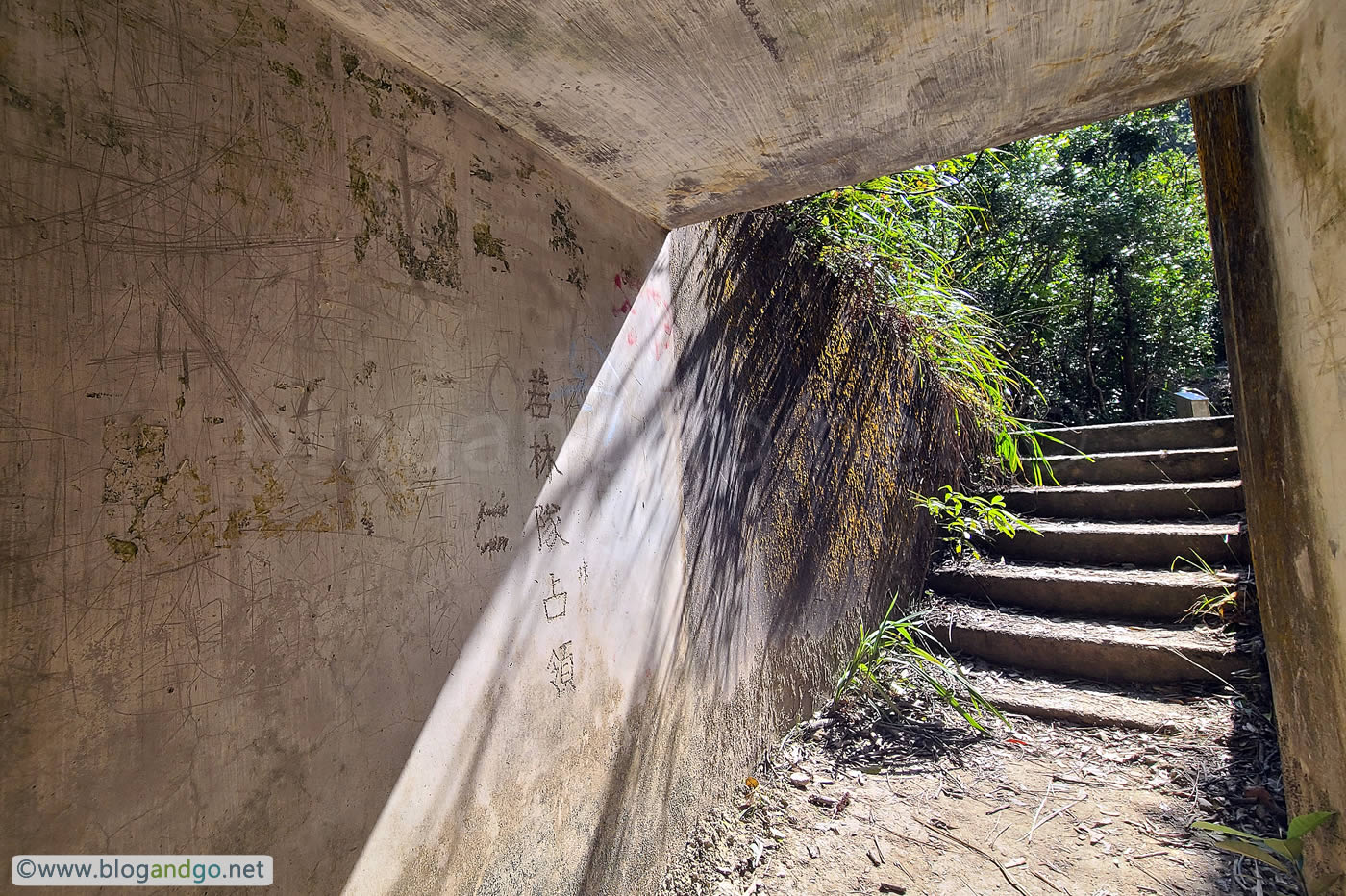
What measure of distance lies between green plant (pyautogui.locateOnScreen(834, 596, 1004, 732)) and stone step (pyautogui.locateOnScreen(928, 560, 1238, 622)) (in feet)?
2.11

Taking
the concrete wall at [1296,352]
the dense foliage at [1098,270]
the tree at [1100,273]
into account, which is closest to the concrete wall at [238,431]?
the concrete wall at [1296,352]

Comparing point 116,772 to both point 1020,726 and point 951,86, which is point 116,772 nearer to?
point 951,86

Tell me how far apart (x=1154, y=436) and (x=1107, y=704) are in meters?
2.16

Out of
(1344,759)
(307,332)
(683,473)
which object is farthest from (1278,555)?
(307,332)

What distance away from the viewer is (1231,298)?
5.94 ft

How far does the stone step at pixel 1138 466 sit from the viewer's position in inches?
152

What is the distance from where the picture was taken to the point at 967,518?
403 centimetres

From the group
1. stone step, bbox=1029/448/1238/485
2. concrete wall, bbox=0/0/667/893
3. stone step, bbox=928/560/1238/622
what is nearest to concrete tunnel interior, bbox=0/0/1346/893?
concrete wall, bbox=0/0/667/893

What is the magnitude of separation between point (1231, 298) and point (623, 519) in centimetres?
175

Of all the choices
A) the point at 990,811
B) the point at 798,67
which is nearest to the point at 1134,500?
the point at 990,811

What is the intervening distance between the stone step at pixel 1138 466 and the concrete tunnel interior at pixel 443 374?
2.51 m

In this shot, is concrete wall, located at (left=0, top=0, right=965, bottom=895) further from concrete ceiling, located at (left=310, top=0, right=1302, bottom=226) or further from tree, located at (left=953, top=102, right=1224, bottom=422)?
Result: tree, located at (left=953, top=102, right=1224, bottom=422)

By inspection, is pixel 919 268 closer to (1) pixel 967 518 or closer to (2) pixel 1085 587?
(1) pixel 967 518

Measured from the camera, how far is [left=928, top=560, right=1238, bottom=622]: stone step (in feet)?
10.4
